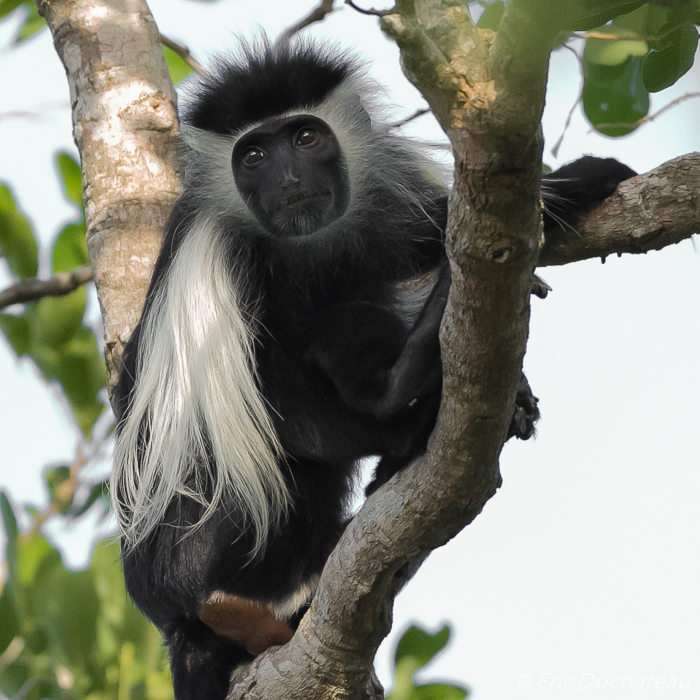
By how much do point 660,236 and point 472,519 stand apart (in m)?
0.68

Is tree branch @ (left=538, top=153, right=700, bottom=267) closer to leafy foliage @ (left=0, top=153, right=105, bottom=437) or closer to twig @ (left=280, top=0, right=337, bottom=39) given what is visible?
twig @ (left=280, top=0, right=337, bottom=39)

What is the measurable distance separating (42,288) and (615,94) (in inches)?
71.1

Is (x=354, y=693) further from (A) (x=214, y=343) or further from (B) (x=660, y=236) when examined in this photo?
(B) (x=660, y=236)

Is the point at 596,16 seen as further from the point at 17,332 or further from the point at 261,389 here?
the point at 17,332

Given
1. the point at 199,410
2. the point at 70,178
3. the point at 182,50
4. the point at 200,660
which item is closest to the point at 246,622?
the point at 200,660

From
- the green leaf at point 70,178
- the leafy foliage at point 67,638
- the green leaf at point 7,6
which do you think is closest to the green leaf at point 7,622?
the leafy foliage at point 67,638

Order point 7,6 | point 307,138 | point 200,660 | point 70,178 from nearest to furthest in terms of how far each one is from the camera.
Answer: point 200,660 → point 307,138 → point 7,6 → point 70,178

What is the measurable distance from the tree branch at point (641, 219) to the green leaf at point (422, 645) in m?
1.40

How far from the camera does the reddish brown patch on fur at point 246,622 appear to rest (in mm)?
1871

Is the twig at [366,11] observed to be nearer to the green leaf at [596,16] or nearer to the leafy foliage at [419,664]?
the green leaf at [596,16]

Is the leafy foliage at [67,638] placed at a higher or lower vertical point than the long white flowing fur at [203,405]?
lower

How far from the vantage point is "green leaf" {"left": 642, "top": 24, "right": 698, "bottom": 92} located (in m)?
1.23

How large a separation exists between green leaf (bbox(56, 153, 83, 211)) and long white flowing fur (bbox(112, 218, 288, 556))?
4.63 feet

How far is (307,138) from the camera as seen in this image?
2.15m
